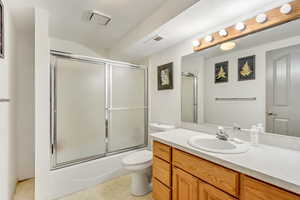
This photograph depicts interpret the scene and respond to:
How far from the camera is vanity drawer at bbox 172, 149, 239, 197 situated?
964mm

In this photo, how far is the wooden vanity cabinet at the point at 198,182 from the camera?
2.80ft

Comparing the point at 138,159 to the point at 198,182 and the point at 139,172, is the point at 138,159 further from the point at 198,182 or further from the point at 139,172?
the point at 198,182

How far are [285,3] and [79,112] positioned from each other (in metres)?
2.47

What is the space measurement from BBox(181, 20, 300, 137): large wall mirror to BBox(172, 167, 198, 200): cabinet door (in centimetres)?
74

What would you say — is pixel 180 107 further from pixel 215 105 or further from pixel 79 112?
pixel 79 112

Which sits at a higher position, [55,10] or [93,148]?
[55,10]

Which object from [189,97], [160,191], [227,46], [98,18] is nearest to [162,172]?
[160,191]

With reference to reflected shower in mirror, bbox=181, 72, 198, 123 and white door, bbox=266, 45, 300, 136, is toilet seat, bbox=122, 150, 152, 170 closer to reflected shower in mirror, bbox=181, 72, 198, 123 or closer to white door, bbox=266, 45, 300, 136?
reflected shower in mirror, bbox=181, 72, 198, 123

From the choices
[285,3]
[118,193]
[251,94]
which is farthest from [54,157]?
[285,3]

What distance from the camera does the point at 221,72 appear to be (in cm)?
167

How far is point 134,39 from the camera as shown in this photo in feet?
7.22

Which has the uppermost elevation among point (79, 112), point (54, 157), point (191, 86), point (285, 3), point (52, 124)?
point (285, 3)

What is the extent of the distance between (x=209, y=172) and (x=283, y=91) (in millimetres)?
928

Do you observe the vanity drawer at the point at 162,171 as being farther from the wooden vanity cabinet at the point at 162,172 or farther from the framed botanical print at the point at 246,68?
the framed botanical print at the point at 246,68
